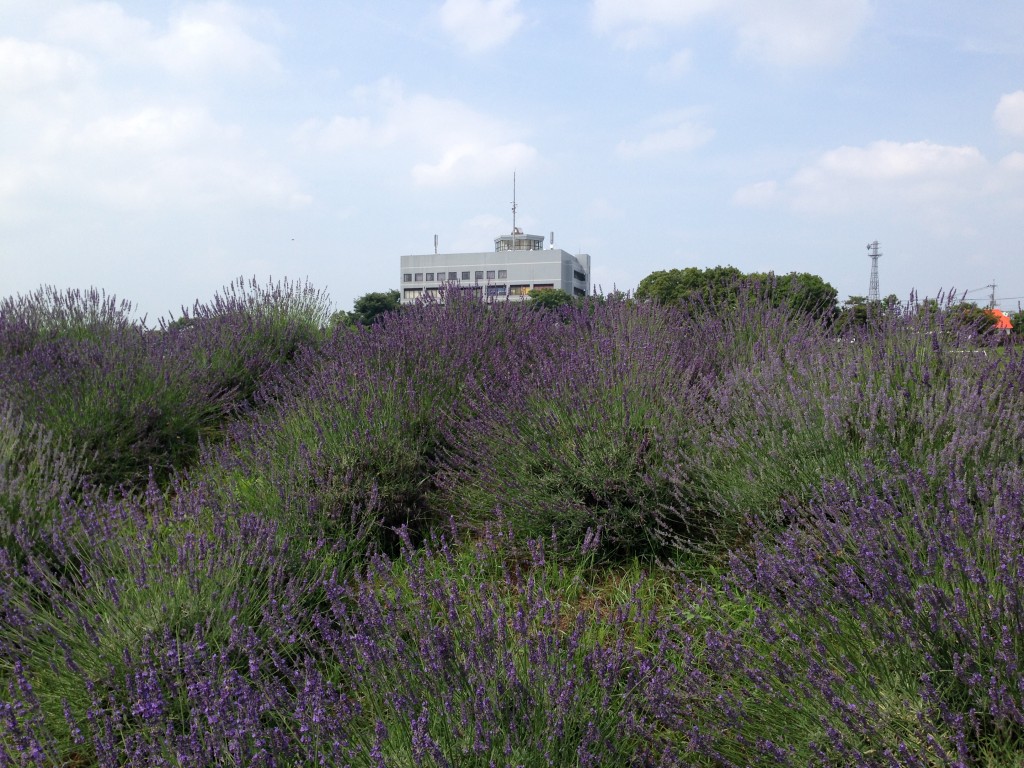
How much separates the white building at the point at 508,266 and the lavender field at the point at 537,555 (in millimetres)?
80147

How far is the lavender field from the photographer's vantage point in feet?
5.88

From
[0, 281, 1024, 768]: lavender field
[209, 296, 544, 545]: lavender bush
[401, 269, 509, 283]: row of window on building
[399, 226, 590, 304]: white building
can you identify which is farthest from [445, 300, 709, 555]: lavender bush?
[401, 269, 509, 283]: row of window on building

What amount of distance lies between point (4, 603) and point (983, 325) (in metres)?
4.44

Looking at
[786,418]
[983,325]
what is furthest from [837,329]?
[786,418]

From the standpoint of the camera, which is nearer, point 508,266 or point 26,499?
point 26,499

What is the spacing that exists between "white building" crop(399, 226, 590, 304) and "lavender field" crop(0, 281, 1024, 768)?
80.1m

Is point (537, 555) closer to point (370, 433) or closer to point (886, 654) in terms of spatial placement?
point (886, 654)

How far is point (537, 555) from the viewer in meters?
2.38

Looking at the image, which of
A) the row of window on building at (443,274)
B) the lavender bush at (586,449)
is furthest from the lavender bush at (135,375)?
the row of window on building at (443,274)

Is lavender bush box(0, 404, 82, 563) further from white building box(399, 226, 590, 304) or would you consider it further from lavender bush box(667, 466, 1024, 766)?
white building box(399, 226, 590, 304)

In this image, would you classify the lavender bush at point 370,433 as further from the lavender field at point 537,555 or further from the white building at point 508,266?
the white building at point 508,266

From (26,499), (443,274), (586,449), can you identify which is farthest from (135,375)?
(443,274)

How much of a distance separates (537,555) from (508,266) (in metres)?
87.1

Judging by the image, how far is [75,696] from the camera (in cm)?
231
